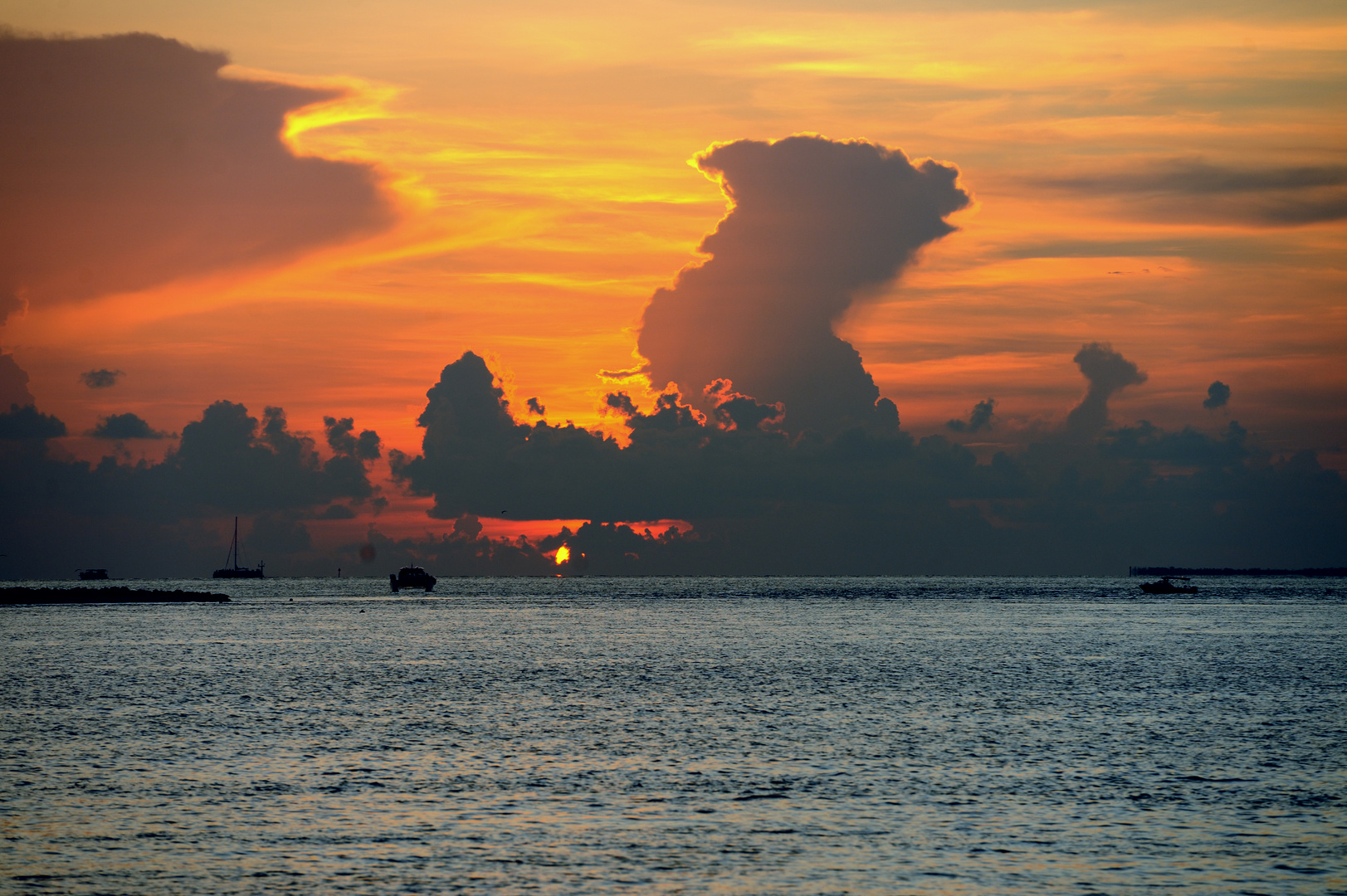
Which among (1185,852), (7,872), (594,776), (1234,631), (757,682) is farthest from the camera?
(1234,631)

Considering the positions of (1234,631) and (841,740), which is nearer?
(841,740)

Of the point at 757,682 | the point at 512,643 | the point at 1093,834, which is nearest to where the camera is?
the point at 1093,834

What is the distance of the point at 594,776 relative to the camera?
51469 millimetres

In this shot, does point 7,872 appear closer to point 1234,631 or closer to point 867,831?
point 867,831

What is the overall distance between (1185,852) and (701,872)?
48.9ft

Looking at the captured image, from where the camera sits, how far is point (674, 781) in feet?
165

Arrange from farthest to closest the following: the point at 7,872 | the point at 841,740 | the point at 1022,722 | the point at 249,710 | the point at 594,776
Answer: the point at 249,710 < the point at 1022,722 < the point at 841,740 < the point at 594,776 < the point at 7,872

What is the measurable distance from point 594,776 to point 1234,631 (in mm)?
145440

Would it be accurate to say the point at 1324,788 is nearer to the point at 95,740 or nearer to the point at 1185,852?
the point at 1185,852

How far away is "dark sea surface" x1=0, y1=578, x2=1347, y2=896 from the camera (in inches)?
1422

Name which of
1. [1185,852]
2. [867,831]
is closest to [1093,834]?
[1185,852]

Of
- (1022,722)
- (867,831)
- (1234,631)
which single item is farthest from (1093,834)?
(1234,631)

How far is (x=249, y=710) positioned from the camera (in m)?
75.4

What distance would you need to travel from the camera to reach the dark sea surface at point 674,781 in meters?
36.1
